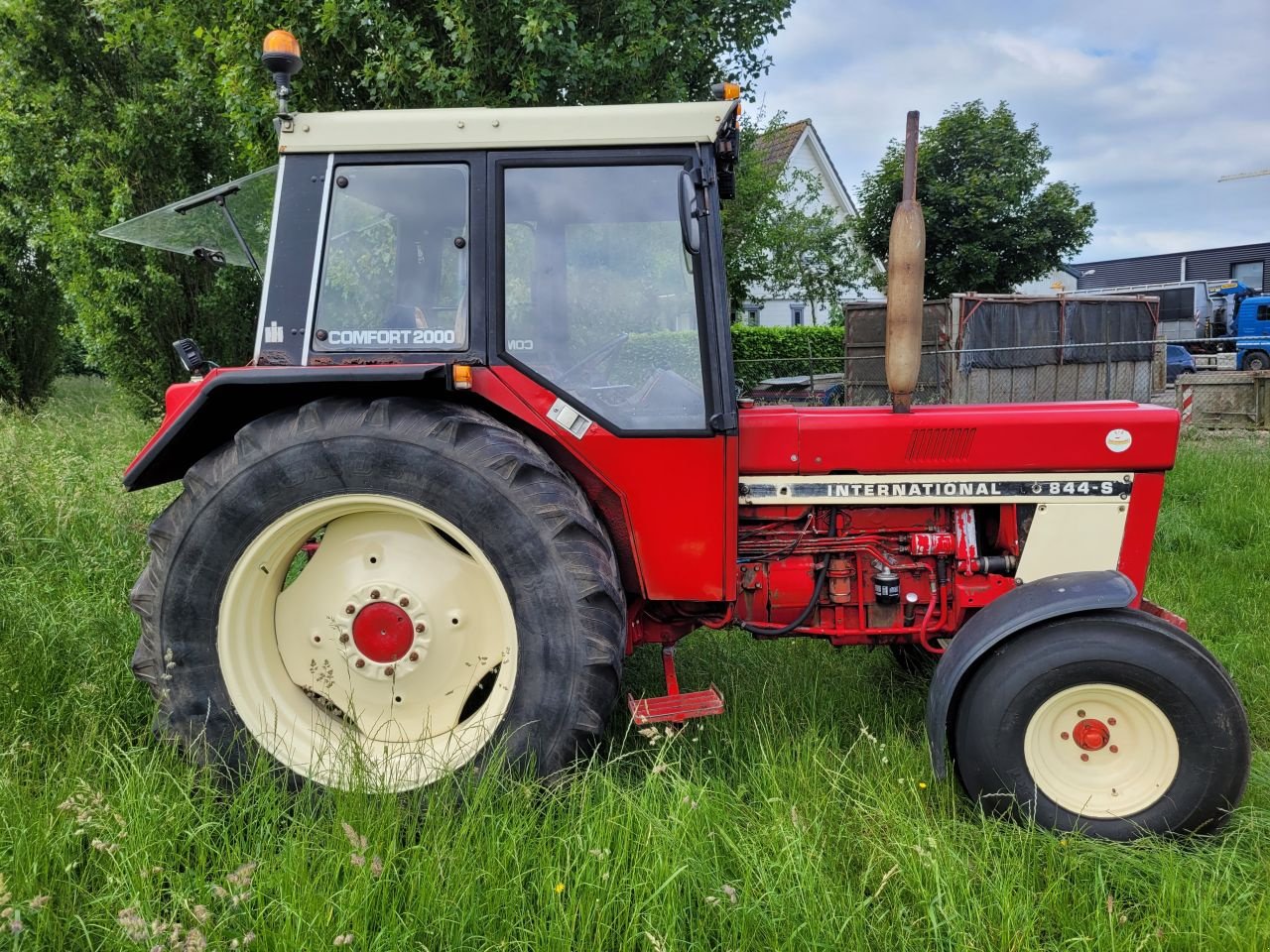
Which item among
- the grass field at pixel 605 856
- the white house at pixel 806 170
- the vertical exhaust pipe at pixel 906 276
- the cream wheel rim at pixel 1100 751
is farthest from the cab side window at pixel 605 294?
the white house at pixel 806 170

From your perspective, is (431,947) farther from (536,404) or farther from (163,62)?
(163,62)

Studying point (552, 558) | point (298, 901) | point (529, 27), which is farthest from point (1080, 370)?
point (298, 901)

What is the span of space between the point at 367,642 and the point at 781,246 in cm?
1494

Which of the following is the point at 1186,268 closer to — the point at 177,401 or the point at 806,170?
the point at 806,170

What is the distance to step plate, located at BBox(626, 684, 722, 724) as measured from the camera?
2.75 meters

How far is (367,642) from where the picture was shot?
2.72m

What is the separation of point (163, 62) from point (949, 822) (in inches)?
382

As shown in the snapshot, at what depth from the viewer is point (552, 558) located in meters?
2.49

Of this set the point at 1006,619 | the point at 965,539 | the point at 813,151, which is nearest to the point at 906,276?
the point at 965,539

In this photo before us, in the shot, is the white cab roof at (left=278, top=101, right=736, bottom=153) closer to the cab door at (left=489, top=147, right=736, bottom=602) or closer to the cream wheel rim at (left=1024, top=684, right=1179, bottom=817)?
the cab door at (left=489, top=147, right=736, bottom=602)

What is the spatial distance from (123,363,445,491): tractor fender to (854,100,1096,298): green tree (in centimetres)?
1503

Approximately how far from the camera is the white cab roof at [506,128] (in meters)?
2.59

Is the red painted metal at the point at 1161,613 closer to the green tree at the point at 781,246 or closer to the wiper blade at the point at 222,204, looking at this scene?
the wiper blade at the point at 222,204

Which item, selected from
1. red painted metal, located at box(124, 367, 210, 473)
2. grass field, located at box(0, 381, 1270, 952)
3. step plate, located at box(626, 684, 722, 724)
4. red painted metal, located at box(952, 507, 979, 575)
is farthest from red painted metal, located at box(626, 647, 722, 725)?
red painted metal, located at box(124, 367, 210, 473)
